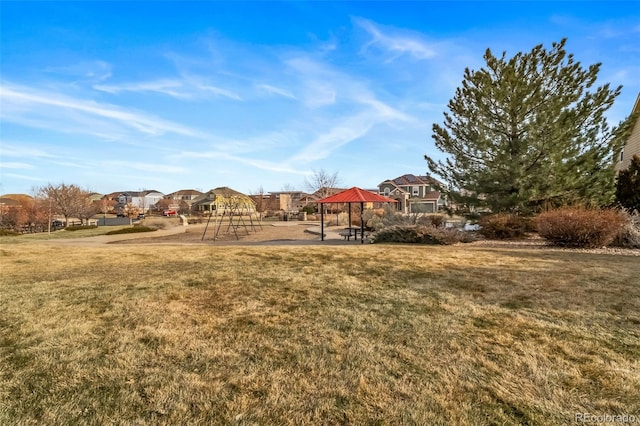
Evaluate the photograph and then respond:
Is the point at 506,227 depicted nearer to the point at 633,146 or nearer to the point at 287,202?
the point at 633,146

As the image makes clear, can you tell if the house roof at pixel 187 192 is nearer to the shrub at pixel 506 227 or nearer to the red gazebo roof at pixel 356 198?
the red gazebo roof at pixel 356 198

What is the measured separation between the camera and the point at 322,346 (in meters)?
3.50

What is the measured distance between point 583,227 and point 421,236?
469cm

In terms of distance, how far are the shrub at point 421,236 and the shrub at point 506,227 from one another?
765 mm

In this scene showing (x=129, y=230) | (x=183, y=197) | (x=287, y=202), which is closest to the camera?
(x=129, y=230)

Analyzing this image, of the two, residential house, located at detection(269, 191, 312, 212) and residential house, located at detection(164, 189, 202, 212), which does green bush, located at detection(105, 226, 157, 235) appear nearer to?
residential house, located at detection(269, 191, 312, 212)

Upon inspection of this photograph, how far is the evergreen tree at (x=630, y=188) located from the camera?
48.2ft

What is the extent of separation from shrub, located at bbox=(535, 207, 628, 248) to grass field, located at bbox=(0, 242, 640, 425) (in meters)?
3.46

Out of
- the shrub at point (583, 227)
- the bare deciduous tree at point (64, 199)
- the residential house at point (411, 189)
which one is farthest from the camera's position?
the residential house at point (411, 189)

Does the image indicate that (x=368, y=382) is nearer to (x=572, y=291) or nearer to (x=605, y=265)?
(x=572, y=291)

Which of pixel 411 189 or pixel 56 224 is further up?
pixel 411 189

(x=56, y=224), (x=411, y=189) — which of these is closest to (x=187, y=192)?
(x=56, y=224)

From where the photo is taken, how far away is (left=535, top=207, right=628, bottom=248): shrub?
943 centimetres

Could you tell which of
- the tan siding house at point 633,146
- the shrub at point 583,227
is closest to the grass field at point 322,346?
the shrub at point 583,227
